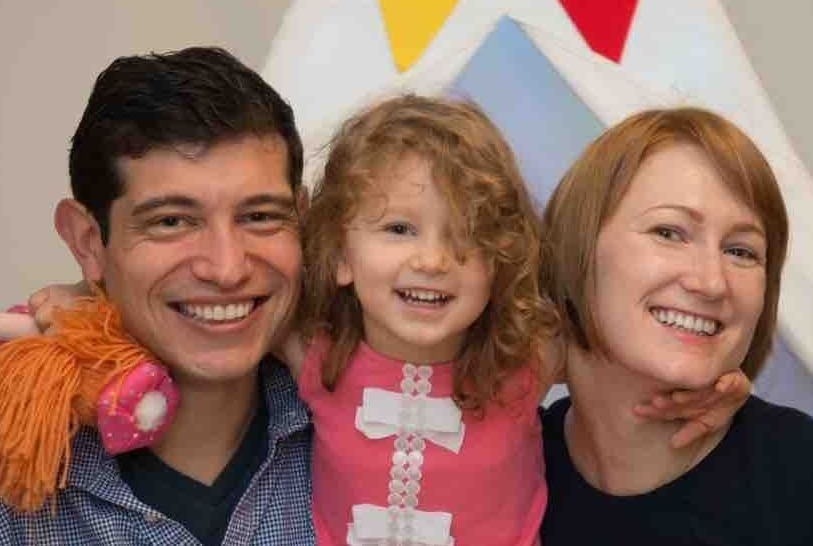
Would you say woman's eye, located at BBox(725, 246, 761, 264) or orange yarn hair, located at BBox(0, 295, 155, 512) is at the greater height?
woman's eye, located at BBox(725, 246, 761, 264)

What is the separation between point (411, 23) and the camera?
1.59 metres

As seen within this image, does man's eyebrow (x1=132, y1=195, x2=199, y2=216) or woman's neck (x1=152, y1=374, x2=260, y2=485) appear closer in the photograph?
man's eyebrow (x1=132, y1=195, x2=199, y2=216)

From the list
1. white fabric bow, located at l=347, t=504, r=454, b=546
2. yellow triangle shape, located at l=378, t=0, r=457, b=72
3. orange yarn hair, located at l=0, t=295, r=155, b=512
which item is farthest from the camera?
yellow triangle shape, located at l=378, t=0, r=457, b=72

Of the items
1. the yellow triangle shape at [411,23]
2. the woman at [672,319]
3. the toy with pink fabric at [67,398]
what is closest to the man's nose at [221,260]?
the toy with pink fabric at [67,398]

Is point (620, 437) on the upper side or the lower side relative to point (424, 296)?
lower

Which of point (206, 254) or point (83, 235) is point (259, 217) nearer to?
point (206, 254)

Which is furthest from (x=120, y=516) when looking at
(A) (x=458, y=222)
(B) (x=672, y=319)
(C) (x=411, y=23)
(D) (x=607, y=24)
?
(D) (x=607, y=24)

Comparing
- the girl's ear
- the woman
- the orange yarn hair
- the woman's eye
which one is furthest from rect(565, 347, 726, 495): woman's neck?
the orange yarn hair

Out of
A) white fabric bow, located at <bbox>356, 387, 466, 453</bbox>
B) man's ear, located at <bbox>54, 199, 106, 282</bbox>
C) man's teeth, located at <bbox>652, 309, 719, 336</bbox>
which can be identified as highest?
man's teeth, located at <bbox>652, 309, 719, 336</bbox>

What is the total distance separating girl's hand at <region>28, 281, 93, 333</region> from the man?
3 centimetres

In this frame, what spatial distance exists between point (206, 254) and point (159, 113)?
0.15m

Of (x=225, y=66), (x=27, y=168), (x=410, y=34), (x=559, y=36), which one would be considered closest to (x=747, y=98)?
(x=559, y=36)

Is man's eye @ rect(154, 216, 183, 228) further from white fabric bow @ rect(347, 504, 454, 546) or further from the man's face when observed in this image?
white fabric bow @ rect(347, 504, 454, 546)

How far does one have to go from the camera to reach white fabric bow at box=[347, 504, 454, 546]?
3.75ft
